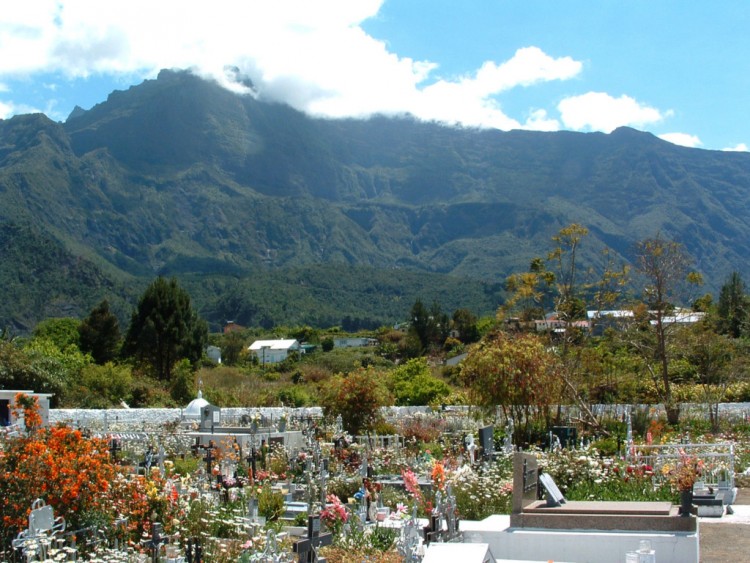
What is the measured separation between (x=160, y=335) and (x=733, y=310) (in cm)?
3207

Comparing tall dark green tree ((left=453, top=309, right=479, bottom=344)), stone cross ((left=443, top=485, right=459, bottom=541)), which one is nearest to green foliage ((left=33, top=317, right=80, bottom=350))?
tall dark green tree ((left=453, top=309, right=479, bottom=344))

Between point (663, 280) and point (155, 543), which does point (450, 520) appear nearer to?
point (155, 543)

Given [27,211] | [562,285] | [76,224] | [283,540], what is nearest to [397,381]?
[562,285]

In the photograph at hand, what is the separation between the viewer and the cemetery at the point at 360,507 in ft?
28.4

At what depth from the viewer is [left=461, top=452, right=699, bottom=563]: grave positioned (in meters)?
9.63

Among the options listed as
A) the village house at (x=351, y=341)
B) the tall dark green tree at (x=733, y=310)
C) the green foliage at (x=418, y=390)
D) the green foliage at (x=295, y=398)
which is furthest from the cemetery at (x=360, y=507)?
the village house at (x=351, y=341)

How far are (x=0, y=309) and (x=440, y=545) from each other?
110487 mm

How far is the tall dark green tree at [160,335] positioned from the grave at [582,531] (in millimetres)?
36736

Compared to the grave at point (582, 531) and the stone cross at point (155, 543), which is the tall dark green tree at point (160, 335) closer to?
the grave at point (582, 531)

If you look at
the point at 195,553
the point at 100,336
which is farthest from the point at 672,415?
the point at 100,336

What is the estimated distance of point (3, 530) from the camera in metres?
8.78

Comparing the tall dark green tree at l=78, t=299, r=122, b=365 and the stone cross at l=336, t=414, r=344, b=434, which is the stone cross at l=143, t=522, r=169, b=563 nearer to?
the stone cross at l=336, t=414, r=344, b=434

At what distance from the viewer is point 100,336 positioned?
48.1m

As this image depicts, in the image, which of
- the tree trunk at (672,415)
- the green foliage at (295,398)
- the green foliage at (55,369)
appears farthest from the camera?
the green foliage at (295,398)
